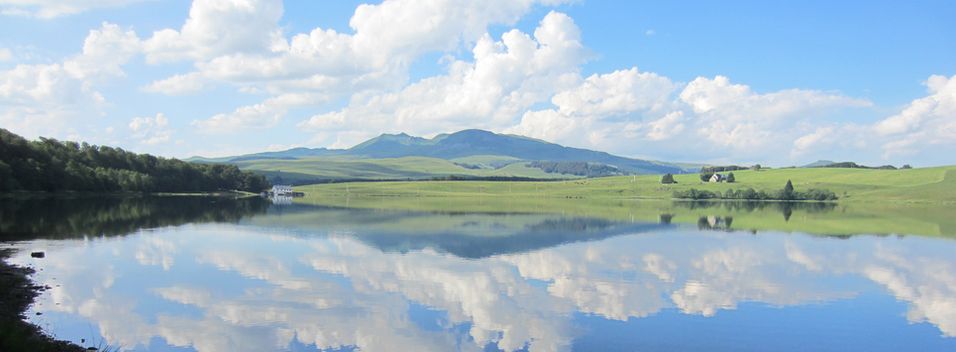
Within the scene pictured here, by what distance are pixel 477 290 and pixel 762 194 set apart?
168153 millimetres

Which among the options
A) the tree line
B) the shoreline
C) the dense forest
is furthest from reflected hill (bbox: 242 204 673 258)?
the tree line

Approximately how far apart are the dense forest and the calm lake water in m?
45.1

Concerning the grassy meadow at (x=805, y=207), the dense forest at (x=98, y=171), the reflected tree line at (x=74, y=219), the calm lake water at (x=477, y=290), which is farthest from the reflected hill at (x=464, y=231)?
the dense forest at (x=98, y=171)

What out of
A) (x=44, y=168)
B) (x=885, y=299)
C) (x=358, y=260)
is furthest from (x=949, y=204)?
(x=44, y=168)

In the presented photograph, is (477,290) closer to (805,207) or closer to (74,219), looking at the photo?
(74,219)

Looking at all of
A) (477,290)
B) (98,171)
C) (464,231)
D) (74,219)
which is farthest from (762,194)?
(477,290)

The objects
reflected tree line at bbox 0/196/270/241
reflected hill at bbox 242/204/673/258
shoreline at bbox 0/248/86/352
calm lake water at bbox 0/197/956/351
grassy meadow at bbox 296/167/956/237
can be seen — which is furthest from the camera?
grassy meadow at bbox 296/167/956/237

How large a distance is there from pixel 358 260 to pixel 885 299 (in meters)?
30.2

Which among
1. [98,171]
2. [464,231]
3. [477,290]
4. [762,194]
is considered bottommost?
[477,290]

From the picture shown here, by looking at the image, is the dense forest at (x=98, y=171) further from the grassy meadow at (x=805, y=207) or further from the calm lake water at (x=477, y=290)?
the calm lake water at (x=477, y=290)

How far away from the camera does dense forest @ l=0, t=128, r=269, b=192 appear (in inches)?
4080

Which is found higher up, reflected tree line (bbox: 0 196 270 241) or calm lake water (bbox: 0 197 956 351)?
reflected tree line (bbox: 0 196 270 241)

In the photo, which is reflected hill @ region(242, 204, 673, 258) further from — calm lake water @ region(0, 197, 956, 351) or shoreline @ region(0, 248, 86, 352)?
shoreline @ region(0, 248, 86, 352)

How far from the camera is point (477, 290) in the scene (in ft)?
114
